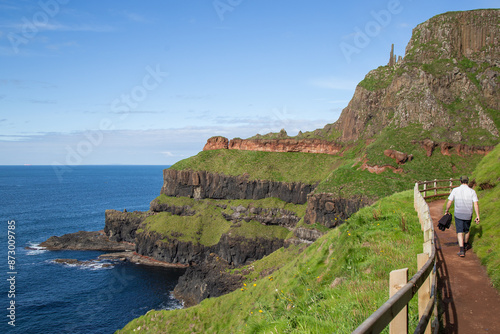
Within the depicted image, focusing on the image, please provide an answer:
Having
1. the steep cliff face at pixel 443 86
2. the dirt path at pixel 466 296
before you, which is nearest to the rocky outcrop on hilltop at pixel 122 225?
the steep cliff face at pixel 443 86

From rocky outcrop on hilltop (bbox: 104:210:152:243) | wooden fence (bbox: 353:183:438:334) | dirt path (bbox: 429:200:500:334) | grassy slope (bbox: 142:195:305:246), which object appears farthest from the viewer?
rocky outcrop on hilltop (bbox: 104:210:152:243)

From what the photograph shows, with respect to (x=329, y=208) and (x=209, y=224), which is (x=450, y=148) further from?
(x=209, y=224)

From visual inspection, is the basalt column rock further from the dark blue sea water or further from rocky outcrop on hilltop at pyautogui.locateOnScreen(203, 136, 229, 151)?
rocky outcrop on hilltop at pyautogui.locateOnScreen(203, 136, 229, 151)

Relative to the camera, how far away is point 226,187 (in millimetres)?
89375

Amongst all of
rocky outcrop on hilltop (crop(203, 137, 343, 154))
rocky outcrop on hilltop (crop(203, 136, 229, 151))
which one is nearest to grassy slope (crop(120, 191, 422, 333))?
rocky outcrop on hilltop (crop(203, 137, 343, 154))

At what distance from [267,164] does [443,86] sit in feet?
150

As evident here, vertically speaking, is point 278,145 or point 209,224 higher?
point 278,145

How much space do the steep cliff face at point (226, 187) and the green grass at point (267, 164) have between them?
6.16 feet

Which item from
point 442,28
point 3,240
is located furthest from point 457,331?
point 3,240

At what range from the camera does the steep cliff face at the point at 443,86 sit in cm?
6444

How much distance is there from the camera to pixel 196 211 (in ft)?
281

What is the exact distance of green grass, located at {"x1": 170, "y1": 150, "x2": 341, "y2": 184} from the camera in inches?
3315

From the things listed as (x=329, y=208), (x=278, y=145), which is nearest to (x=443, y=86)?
(x=329, y=208)

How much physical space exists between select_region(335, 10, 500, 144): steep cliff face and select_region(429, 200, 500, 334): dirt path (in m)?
58.8
